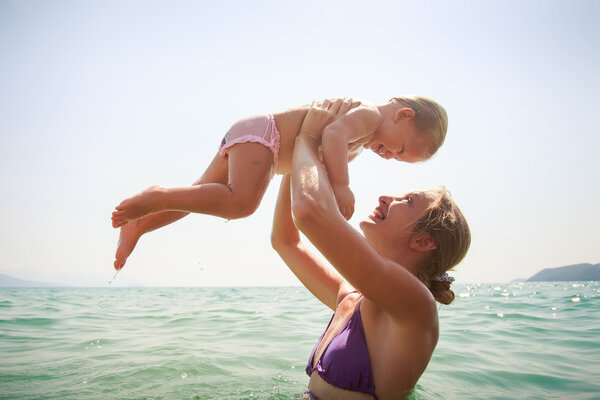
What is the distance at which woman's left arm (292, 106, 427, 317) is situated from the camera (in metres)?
2.02

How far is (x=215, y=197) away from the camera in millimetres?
2932

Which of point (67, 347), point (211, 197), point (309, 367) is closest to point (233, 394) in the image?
point (309, 367)

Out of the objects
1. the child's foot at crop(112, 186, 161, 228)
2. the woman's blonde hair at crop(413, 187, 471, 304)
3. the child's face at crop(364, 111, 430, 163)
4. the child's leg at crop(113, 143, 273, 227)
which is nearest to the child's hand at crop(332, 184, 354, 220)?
the woman's blonde hair at crop(413, 187, 471, 304)

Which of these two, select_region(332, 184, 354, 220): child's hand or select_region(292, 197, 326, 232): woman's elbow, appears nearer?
select_region(292, 197, 326, 232): woman's elbow

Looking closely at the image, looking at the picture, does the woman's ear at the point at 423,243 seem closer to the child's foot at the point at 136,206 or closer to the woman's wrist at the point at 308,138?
the woman's wrist at the point at 308,138

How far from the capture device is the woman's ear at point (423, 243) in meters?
2.49

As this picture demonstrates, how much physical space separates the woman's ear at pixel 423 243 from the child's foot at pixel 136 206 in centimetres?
175

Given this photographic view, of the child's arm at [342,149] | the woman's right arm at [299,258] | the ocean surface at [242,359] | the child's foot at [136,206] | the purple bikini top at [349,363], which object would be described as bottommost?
the ocean surface at [242,359]

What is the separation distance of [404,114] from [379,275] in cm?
191

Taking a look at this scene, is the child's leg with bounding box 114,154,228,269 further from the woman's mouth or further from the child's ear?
the child's ear

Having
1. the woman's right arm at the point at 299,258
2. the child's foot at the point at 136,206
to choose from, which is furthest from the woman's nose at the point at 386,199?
the child's foot at the point at 136,206

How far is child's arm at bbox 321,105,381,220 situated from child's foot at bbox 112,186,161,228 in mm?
1232

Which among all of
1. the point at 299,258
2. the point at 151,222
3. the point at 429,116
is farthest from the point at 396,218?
the point at 151,222

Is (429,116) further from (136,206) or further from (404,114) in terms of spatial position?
(136,206)
